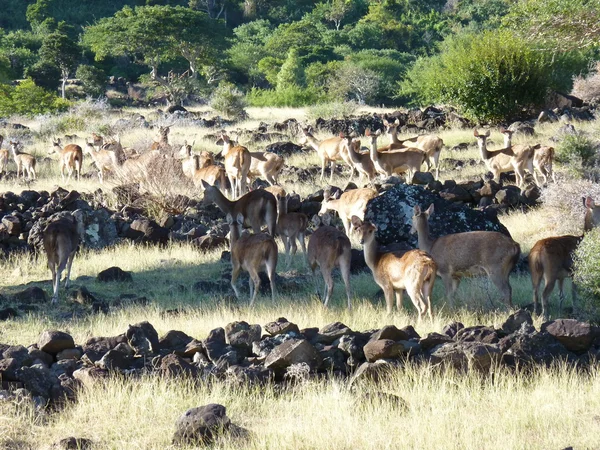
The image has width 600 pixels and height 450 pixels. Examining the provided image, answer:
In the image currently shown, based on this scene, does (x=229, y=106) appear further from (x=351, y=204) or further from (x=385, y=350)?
(x=385, y=350)

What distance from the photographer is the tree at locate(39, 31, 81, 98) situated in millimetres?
66062

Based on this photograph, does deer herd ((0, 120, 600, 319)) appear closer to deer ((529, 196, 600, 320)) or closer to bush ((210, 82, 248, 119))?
deer ((529, 196, 600, 320))

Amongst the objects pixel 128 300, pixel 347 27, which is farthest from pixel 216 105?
pixel 347 27

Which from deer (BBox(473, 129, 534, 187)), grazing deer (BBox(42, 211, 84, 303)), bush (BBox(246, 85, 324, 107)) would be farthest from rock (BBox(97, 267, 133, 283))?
bush (BBox(246, 85, 324, 107))

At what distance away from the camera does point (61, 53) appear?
66375 mm

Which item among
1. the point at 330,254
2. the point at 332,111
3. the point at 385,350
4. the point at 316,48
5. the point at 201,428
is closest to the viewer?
the point at 201,428

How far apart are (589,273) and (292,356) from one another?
14.4 ft

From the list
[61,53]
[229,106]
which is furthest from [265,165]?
[61,53]

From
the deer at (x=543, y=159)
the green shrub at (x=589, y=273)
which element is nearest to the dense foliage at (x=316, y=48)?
the deer at (x=543, y=159)

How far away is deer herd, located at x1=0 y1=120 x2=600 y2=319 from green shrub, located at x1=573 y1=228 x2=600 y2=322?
0.55 meters

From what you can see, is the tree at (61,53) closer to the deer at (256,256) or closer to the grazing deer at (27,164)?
the grazing deer at (27,164)

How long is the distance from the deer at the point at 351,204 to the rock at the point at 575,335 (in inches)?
301

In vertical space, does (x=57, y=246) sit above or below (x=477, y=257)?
above

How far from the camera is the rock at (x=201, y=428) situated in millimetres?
7145
